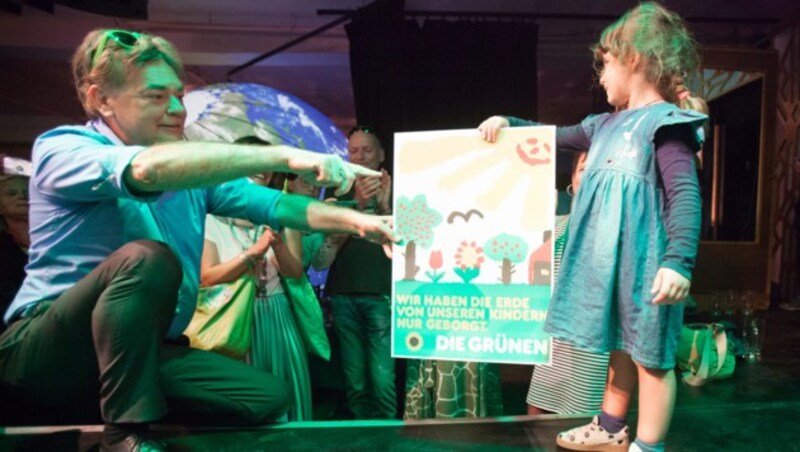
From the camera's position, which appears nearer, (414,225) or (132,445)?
(132,445)

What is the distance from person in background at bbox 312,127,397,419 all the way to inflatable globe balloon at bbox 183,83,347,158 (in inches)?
21.2

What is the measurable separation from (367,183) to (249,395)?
1075 millimetres

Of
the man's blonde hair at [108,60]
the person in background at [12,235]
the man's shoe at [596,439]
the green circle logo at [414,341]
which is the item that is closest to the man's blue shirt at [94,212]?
the man's blonde hair at [108,60]

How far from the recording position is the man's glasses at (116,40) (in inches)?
57.4

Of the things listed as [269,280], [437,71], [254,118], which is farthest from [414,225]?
[437,71]

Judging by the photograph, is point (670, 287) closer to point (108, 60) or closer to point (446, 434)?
point (446, 434)

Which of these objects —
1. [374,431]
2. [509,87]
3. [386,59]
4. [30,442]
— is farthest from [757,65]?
[30,442]

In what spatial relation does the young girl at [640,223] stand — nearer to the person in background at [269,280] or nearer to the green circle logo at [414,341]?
the green circle logo at [414,341]

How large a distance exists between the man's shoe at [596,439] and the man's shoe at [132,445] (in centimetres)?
106

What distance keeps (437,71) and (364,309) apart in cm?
243

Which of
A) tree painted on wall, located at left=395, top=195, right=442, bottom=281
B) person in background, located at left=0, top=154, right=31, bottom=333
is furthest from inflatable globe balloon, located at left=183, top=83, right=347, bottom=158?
tree painted on wall, located at left=395, top=195, right=442, bottom=281

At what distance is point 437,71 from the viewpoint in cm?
425

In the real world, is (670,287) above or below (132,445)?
above

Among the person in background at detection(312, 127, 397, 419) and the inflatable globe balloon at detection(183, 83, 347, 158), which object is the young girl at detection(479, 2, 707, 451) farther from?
the inflatable globe balloon at detection(183, 83, 347, 158)
